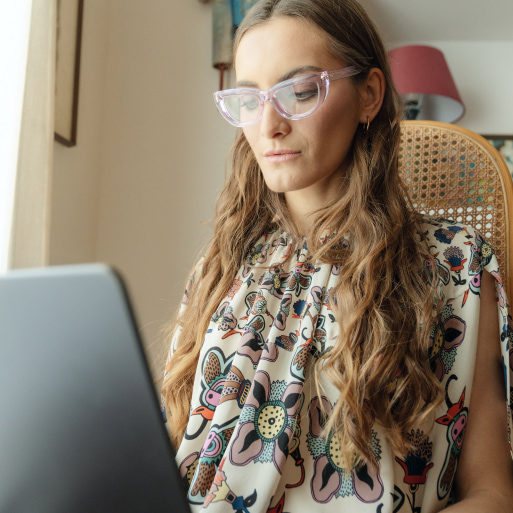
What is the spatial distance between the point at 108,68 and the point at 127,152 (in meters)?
0.32

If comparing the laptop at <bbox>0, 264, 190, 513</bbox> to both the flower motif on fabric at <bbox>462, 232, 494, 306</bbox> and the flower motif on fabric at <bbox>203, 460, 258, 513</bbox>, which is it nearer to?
the flower motif on fabric at <bbox>203, 460, 258, 513</bbox>

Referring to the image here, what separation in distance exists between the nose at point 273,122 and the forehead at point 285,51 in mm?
38

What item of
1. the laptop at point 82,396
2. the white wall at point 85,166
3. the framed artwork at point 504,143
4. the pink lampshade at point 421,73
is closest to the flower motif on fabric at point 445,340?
the laptop at point 82,396

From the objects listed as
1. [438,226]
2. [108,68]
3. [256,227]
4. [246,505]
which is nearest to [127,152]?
[108,68]

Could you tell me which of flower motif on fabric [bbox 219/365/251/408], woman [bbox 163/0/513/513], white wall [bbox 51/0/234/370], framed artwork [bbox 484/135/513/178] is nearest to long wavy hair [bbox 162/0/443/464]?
woman [bbox 163/0/513/513]

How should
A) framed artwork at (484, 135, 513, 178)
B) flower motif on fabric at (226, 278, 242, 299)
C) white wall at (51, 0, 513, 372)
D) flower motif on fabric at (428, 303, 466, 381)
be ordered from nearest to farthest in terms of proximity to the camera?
flower motif on fabric at (428, 303, 466, 381) → flower motif on fabric at (226, 278, 242, 299) → white wall at (51, 0, 513, 372) → framed artwork at (484, 135, 513, 178)

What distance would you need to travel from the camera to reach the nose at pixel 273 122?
0.79 metres

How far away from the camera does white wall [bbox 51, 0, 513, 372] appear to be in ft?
6.18

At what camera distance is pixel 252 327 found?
0.80 meters

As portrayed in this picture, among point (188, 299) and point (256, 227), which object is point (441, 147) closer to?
point (256, 227)

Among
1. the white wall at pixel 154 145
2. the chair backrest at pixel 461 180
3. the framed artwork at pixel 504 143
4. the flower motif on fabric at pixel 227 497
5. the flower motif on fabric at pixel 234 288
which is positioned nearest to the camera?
the flower motif on fabric at pixel 227 497

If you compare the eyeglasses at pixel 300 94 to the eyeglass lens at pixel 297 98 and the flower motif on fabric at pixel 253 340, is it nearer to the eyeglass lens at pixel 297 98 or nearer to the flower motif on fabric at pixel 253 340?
the eyeglass lens at pixel 297 98

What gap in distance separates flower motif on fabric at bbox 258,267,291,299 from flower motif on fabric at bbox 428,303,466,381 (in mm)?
244

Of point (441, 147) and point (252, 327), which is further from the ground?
point (441, 147)
